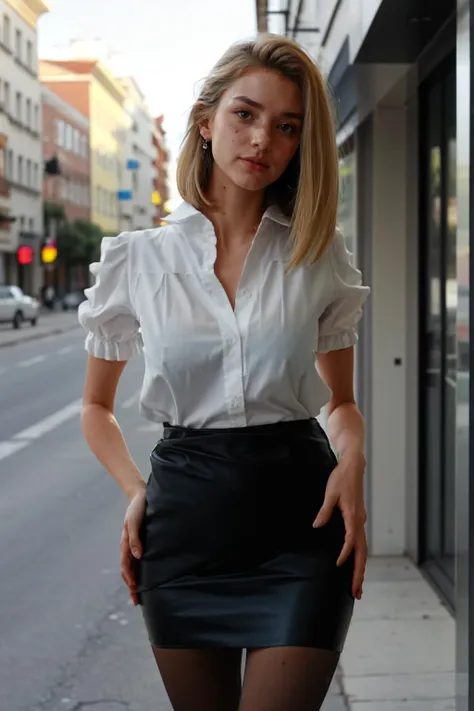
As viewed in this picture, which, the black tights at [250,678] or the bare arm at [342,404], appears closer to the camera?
the black tights at [250,678]

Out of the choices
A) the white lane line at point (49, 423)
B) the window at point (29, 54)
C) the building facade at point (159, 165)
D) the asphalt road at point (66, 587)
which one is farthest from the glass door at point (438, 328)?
the building facade at point (159, 165)

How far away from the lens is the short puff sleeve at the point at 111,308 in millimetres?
1976

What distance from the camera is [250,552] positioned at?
6.06 ft

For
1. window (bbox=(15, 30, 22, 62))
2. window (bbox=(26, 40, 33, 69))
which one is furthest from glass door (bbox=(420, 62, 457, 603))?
window (bbox=(26, 40, 33, 69))

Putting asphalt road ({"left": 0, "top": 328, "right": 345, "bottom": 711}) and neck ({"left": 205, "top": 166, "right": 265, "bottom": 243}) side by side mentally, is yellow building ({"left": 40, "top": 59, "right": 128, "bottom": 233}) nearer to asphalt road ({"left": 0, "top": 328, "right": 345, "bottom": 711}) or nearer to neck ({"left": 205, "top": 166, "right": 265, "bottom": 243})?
asphalt road ({"left": 0, "top": 328, "right": 345, "bottom": 711})

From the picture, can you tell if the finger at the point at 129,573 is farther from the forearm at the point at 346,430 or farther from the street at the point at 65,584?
the street at the point at 65,584

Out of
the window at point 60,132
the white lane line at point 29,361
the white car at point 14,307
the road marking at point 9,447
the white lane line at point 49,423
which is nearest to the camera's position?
the road marking at point 9,447

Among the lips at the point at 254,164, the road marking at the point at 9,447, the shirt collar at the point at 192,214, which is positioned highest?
the lips at the point at 254,164

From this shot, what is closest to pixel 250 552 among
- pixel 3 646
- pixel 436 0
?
pixel 436 0

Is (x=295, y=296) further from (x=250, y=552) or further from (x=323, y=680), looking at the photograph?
(x=323, y=680)

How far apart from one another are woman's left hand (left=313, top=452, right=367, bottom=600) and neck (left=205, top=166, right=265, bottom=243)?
48 cm

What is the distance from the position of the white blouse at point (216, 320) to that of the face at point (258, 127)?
0.30ft

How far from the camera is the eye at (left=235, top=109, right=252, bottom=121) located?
6.36 ft

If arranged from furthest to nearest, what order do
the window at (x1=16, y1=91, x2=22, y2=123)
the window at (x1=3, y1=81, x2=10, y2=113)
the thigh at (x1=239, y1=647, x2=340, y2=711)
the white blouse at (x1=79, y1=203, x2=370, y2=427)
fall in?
the window at (x1=16, y1=91, x2=22, y2=123) → the window at (x1=3, y1=81, x2=10, y2=113) → the white blouse at (x1=79, y1=203, x2=370, y2=427) → the thigh at (x1=239, y1=647, x2=340, y2=711)
